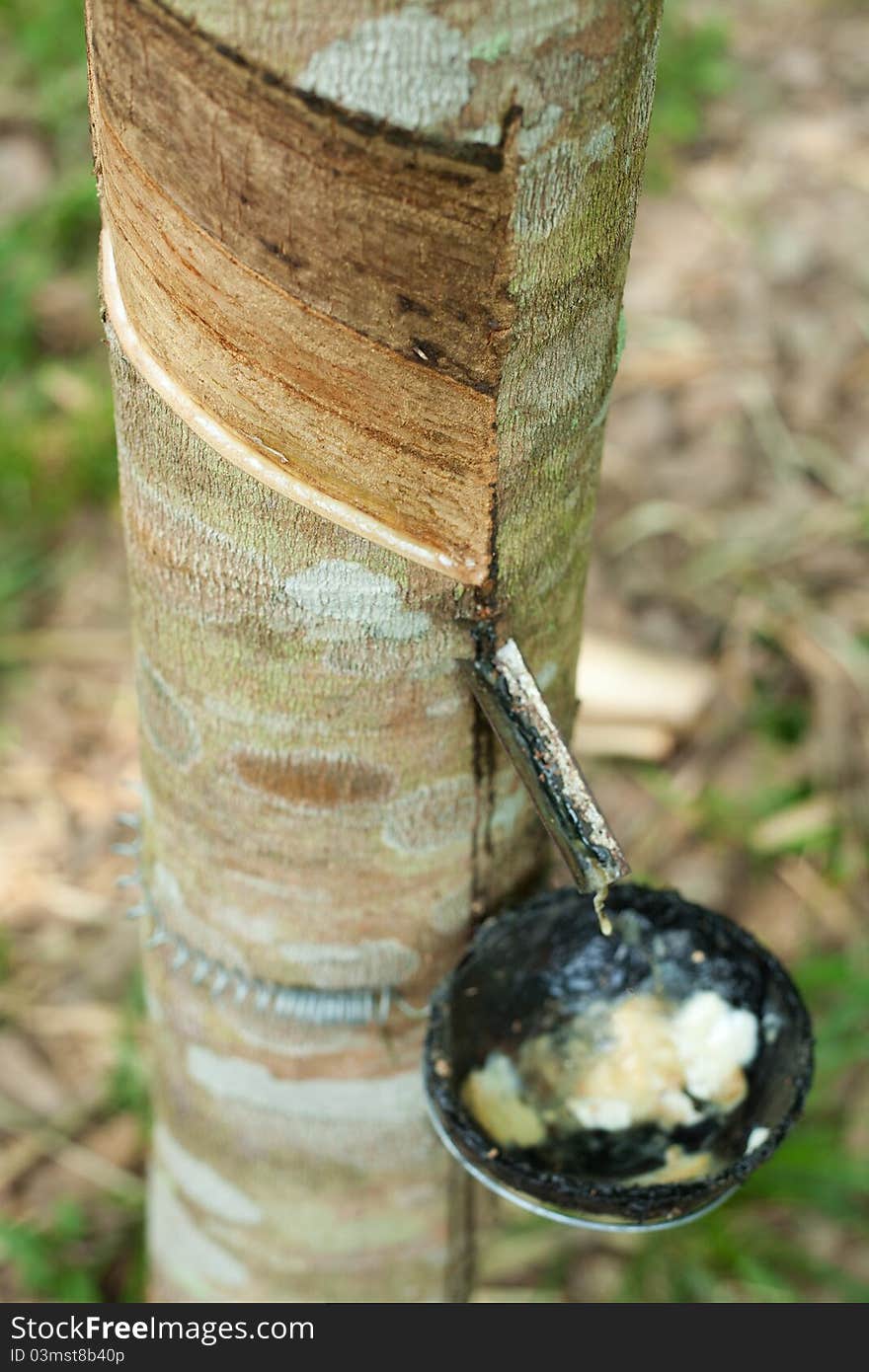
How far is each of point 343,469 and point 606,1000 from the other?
28.4 inches

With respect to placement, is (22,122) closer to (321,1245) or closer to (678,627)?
(678,627)

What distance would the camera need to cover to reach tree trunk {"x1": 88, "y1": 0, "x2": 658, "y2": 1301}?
70 cm

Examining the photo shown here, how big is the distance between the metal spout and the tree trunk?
0.03m

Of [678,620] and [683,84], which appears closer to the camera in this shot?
[678,620]

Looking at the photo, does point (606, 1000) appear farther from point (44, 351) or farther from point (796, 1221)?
point (44, 351)

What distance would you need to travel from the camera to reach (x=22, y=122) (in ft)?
11.0

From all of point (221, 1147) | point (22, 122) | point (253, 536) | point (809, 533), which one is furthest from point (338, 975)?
point (22, 122)

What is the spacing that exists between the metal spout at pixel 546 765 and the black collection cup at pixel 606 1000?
8.8 inches

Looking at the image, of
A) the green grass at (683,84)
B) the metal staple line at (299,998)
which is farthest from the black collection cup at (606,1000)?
the green grass at (683,84)

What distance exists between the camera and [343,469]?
0.83 meters

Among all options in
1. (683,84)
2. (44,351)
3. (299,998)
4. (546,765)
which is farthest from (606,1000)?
(683,84)
